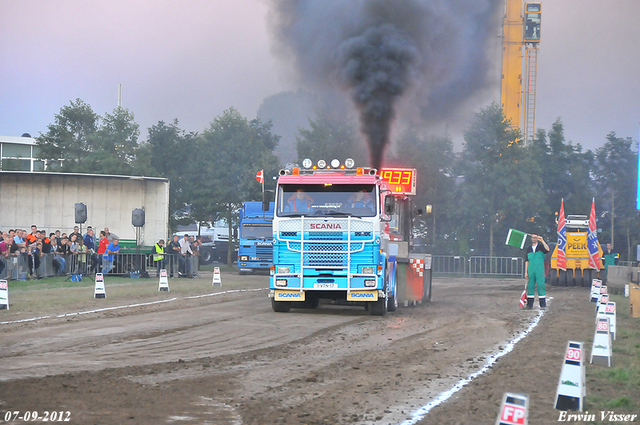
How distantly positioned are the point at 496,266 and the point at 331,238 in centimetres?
2535

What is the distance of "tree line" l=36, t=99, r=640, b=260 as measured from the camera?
4225 centimetres

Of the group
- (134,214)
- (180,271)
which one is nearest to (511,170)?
(180,271)

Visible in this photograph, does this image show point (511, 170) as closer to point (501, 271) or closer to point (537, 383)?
point (501, 271)

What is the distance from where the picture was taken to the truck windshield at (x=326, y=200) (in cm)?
1591

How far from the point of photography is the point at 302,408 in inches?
276

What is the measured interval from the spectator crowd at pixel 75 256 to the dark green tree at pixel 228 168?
1357 cm

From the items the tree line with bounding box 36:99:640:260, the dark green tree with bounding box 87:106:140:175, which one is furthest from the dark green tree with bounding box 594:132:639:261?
the dark green tree with bounding box 87:106:140:175

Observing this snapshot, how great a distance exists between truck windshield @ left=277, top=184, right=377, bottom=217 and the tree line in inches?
926

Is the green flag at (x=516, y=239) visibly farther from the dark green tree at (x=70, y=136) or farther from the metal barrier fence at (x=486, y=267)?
the dark green tree at (x=70, y=136)

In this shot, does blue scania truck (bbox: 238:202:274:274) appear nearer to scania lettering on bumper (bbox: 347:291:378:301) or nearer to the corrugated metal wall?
the corrugated metal wall

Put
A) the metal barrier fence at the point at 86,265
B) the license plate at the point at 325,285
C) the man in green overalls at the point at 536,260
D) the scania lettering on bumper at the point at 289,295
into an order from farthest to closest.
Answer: the metal barrier fence at the point at 86,265, the man in green overalls at the point at 536,260, the scania lettering on bumper at the point at 289,295, the license plate at the point at 325,285

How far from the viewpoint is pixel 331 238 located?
618 inches

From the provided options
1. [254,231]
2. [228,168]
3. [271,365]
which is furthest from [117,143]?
[271,365]

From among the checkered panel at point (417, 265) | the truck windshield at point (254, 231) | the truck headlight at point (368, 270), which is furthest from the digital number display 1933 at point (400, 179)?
the truck windshield at point (254, 231)
